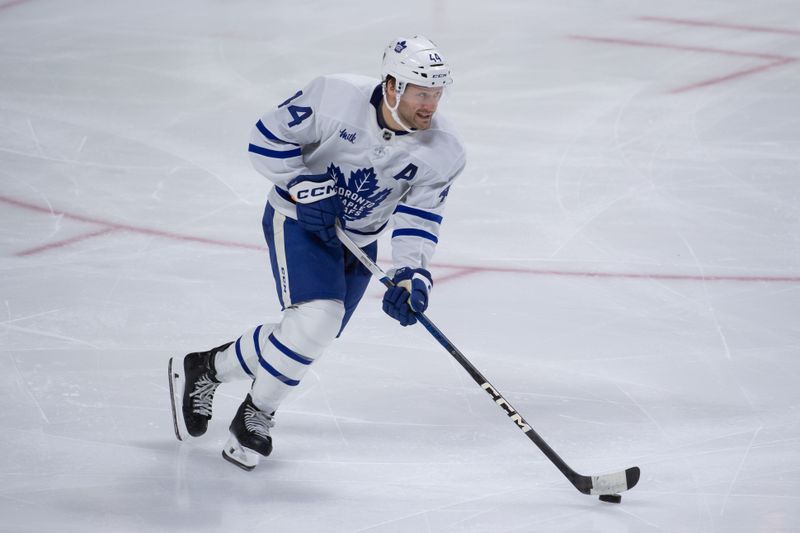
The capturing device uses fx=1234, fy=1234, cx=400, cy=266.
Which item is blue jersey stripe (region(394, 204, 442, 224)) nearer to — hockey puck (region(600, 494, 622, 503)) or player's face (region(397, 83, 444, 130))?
player's face (region(397, 83, 444, 130))

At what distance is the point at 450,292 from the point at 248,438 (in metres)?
1.39

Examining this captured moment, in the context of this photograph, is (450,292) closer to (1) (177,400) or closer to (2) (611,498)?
(1) (177,400)

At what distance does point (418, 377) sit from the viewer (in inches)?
147

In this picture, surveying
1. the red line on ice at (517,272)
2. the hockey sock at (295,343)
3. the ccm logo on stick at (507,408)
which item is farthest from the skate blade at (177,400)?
the red line on ice at (517,272)

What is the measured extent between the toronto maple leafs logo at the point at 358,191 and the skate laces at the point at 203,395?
599 millimetres

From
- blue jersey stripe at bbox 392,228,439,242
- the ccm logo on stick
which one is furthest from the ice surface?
blue jersey stripe at bbox 392,228,439,242

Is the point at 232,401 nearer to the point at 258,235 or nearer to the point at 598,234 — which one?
the point at 258,235

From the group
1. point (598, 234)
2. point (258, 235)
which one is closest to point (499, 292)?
point (598, 234)

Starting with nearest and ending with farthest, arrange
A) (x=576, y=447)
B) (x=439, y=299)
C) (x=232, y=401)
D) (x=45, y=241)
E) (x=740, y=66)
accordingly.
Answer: (x=576, y=447), (x=232, y=401), (x=439, y=299), (x=45, y=241), (x=740, y=66)

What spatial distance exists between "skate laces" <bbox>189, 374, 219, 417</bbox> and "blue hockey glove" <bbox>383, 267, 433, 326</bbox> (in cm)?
60

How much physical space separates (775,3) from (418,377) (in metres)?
6.04

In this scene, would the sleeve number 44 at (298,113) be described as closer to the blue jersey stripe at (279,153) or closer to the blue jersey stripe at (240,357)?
the blue jersey stripe at (279,153)

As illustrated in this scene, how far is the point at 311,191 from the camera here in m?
3.07

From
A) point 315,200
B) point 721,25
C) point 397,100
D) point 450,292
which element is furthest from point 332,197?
point 721,25
